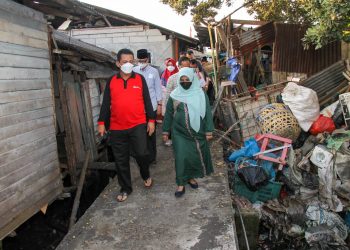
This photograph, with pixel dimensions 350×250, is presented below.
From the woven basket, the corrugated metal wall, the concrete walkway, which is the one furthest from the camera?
the corrugated metal wall

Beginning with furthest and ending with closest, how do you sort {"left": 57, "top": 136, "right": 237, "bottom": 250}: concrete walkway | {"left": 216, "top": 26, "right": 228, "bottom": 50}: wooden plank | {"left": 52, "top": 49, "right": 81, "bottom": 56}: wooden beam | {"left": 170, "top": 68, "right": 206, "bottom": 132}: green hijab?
{"left": 216, "top": 26, "right": 228, "bottom": 50}: wooden plank → {"left": 52, "top": 49, "right": 81, "bottom": 56}: wooden beam → {"left": 170, "top": 68, "right": 206, "bottom": 132}: green hijab → {"left": 57, "top": 136, "right": 237, "bottom": 250}: concrete walkway

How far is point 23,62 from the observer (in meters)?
4.54

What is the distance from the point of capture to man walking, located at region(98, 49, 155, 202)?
4.36 metres

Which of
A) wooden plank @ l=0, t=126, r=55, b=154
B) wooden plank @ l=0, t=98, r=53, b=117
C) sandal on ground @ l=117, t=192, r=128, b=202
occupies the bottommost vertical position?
sandal on ground @ l=117, t=192, r=128, b=202

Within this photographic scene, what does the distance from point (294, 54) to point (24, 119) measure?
7.91m

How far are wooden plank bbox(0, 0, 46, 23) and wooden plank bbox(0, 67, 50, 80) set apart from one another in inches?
28.7

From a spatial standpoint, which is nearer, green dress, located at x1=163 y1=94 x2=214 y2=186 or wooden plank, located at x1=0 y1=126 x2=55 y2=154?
wooden plank, located at x1=0 y1=126 x2=55 y2=154

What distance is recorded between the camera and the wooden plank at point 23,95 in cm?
411

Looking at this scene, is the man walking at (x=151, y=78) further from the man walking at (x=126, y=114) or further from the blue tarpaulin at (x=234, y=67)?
the blue tarpaulin at (x=234, y=67)

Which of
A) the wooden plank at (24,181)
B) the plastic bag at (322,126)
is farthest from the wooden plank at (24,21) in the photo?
the plastic bag at (322,126)

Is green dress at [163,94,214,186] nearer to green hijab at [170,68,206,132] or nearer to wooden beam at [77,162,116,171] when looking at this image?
green hijab at [170,68,206,132]

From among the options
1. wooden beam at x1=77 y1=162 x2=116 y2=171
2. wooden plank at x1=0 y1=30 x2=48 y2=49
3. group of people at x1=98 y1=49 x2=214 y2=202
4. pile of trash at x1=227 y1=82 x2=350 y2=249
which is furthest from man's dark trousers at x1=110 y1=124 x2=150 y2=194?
wooden beam at x1=77 y1=162 x2=116 y2=171

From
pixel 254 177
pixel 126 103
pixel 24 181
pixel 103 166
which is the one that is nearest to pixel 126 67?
pixel 126 103

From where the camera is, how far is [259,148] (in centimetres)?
621
